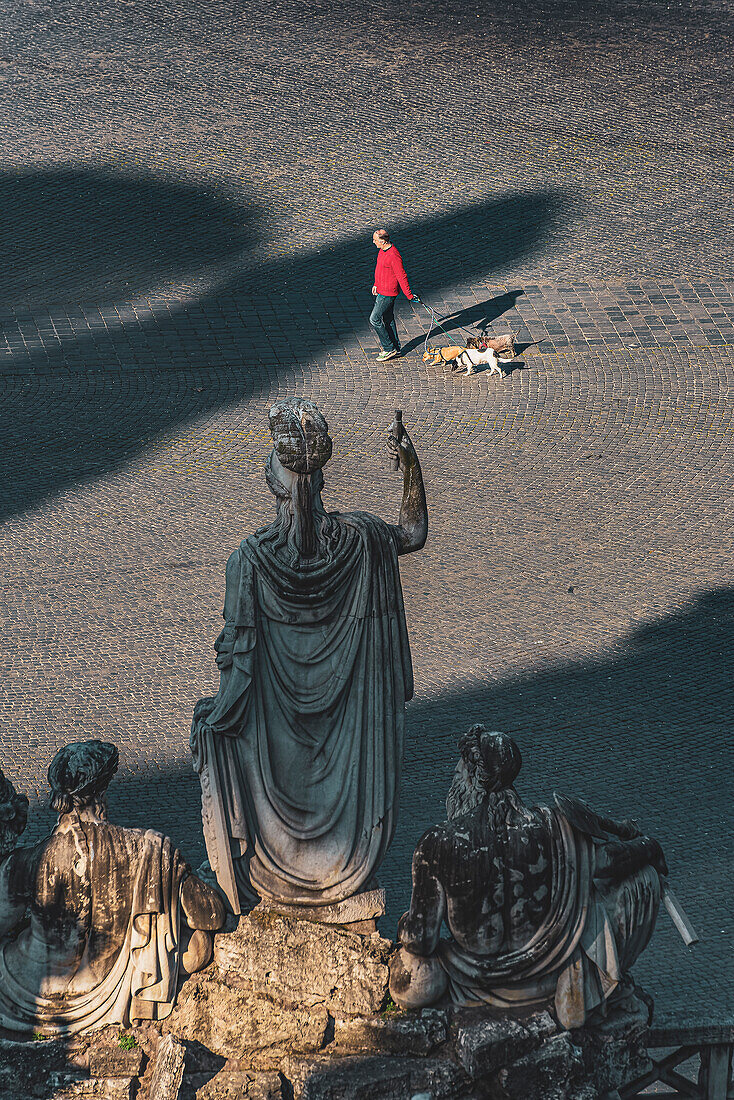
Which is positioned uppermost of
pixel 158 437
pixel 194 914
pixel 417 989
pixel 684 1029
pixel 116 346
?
pixel 116 346

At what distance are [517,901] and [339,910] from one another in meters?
0.68

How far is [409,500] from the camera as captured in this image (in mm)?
5684

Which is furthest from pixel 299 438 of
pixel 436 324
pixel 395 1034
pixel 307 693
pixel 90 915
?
pixel 436 324

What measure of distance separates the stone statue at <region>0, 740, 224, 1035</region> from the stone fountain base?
102 millimetres

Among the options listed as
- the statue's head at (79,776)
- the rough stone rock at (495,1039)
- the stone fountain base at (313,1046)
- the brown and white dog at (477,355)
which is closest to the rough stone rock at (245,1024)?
the stone fountain base at (313,1046)

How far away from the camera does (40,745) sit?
9.67 m

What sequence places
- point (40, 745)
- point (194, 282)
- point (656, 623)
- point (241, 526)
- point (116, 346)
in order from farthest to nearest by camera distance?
point (194, 282), point (116, 346), point (241, 526), point (656, 623), point (40, 745)

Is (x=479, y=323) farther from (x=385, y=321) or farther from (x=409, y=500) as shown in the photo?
(x=409, y=500)

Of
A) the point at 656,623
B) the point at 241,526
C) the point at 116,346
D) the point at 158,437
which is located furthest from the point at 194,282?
the point at 656,623

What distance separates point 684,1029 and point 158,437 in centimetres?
887

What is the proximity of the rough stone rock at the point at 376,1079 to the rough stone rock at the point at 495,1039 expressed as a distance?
0.07 m

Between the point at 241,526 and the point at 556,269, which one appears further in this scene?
the point at 556,269

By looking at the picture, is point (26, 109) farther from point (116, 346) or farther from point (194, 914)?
point (194, 914)

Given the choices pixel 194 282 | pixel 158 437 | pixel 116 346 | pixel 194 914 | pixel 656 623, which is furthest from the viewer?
pixel 194 282
